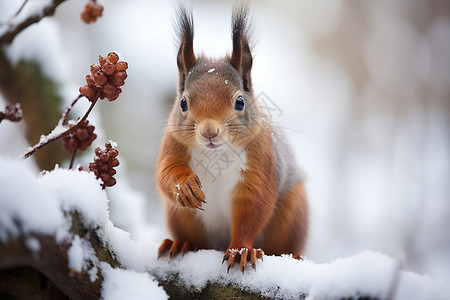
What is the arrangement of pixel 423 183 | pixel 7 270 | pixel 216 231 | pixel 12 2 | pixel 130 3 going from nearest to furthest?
pixel 7 270 → pixel 216 231 → pixel 12 2 → pixel 423 183 → pixel 130 3

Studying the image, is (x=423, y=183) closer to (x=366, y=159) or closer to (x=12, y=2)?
(x=366, y=159)

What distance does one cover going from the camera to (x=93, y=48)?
3850mm

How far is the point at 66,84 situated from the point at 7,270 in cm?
134

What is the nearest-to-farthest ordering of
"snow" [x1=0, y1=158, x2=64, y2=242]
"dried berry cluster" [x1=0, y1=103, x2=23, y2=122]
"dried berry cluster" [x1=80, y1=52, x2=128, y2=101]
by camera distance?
"snow" [x1=0, y1=158, x2=64, y2=242], "dried berry cluster" [x1=0, y1=103, x2=23, y2=122], "dried berry cluster" [x1=80, y1=52, x2=128, y2=101]

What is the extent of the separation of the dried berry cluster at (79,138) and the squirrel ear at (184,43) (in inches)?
25.8

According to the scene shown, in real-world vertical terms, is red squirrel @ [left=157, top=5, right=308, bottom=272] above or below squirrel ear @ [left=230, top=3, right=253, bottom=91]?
below

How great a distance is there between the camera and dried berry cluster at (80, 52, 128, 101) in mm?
1029

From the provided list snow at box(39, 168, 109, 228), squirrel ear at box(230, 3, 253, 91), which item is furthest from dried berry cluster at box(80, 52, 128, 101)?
squirrel ear at box(230, 3, 253, 91)

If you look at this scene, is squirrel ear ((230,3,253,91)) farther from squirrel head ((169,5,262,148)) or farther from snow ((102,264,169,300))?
snow ((102,264,169,300))

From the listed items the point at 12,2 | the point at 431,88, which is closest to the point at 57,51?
the point at 12,2

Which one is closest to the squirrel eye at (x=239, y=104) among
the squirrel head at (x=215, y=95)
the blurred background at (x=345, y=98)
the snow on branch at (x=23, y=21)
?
the squirrel head at (x=215, y=95)

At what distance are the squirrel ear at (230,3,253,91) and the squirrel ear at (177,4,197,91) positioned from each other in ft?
A: 0.47

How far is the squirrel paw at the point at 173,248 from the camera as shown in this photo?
1.43 metres

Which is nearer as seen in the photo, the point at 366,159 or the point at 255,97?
the point at 255,97
